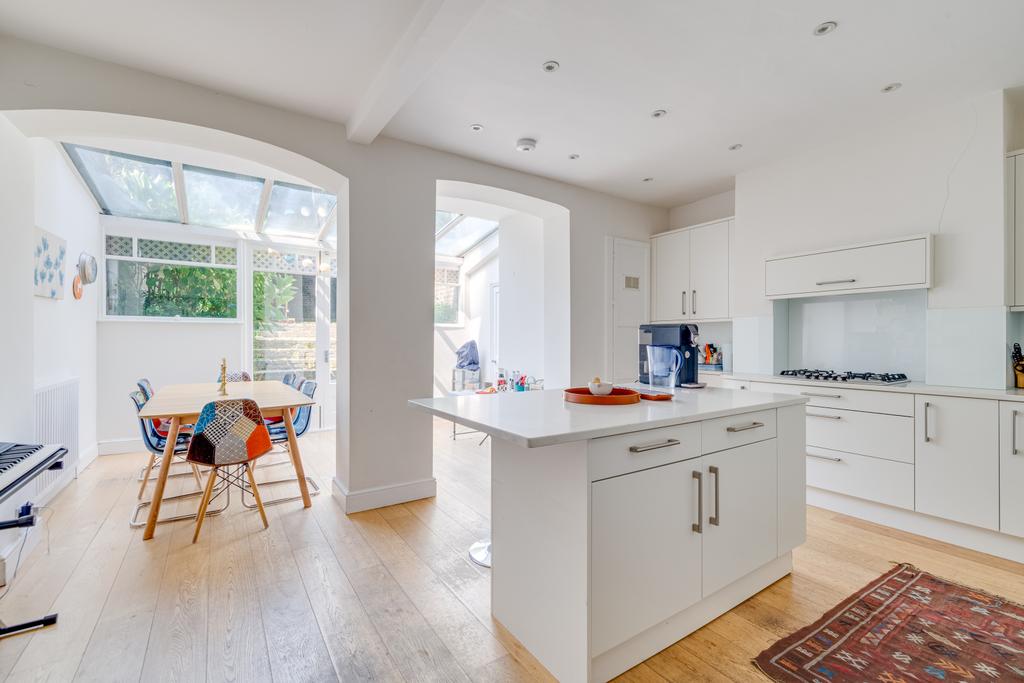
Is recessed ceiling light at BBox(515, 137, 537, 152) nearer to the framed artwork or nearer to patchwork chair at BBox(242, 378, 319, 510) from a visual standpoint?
patchwork chair at BBox(242, 378, 319, 510)

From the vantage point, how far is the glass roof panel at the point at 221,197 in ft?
13.6

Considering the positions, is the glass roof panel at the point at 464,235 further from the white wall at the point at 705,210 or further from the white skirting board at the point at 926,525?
the white skirting board at the point at 926,525

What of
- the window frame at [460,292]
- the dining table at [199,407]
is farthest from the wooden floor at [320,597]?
→ the window frame at [460,292]

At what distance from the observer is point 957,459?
2.51 meters

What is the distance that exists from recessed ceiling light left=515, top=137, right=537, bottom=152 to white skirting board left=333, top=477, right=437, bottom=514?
2570 mm

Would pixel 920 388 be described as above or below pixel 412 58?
below

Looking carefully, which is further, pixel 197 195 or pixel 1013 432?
pixel 197 195

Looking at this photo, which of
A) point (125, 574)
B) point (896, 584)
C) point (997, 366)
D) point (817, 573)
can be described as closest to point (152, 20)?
point (125, 574)

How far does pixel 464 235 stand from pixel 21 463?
5.58 meters

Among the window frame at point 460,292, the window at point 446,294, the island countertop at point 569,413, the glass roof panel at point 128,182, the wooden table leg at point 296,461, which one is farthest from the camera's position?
the window frame at point 460,292

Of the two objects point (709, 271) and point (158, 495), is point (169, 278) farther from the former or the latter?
point (709, 271)

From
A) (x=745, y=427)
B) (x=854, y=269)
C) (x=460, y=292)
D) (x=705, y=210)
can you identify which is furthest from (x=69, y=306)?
(x=854, y=269)

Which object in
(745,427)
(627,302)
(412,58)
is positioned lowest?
(745,427)

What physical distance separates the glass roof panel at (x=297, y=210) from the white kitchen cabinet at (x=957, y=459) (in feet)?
16.4
